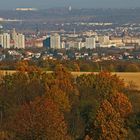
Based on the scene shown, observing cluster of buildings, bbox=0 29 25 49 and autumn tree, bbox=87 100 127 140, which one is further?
cluster of buildings, bbox=0 29 25 49

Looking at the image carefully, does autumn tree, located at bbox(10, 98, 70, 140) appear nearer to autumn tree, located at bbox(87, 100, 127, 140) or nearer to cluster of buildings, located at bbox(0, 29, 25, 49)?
autumn tree, located at bbox(87, 100, 127, 140)

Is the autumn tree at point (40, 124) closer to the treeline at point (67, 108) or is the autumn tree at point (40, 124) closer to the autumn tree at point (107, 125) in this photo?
the treeline at point (67, 108)

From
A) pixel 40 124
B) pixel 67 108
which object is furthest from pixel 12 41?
pixel 40 124

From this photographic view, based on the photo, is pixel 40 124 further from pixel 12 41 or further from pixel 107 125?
pixel 12 41

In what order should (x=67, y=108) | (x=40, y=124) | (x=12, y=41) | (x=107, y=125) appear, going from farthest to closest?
(x=12, y=41), (x=67, y=108), (x=107, y=125), (x=40, y=124)

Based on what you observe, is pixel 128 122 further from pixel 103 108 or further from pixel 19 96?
pixel 19 96

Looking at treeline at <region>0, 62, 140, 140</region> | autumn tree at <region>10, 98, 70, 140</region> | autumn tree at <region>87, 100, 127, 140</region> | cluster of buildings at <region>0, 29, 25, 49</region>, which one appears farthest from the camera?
cluster of buildings at <region>0, 29, 25, 49</region>

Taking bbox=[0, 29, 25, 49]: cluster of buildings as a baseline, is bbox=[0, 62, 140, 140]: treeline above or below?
above

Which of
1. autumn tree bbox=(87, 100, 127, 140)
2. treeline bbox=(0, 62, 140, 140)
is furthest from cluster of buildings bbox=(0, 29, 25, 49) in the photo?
autumn tree bbox=(87, 100, 127, 140)
